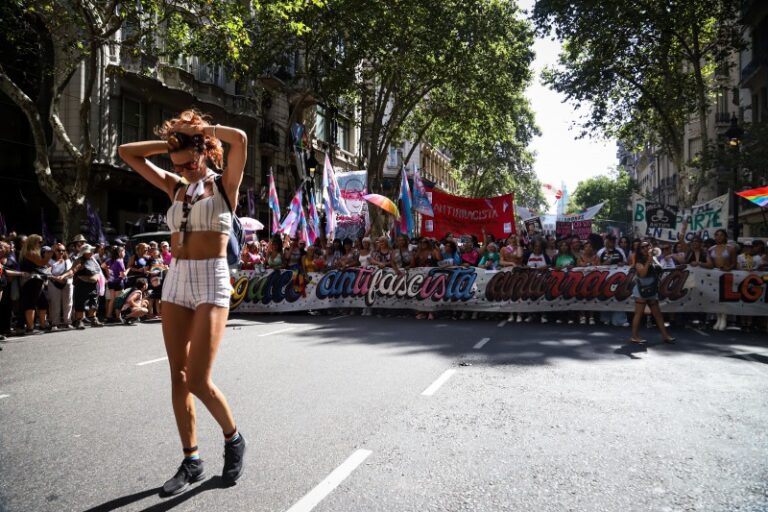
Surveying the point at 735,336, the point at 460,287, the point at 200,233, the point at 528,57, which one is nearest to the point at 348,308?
the point at 460,287

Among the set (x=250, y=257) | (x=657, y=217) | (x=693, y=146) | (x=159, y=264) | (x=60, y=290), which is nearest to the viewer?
(x=60, y=290)

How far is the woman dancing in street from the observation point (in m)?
3.29

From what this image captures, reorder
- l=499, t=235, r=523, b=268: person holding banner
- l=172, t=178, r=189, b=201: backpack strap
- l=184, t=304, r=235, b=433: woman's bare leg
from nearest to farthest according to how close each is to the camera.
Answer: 1. l=184, t=304, r=235, b=433: woman's bare leg
2. l=172, t=178, r=189, b=201: backpack strap
3. l=499, t=235, r=523, b=268: person holding banner

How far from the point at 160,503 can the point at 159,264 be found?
11.4 m

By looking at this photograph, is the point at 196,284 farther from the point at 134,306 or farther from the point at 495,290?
the point at 495,290

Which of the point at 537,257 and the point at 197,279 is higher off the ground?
the point at 537,257

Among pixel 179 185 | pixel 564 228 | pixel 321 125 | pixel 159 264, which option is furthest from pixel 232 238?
pixel 321 125

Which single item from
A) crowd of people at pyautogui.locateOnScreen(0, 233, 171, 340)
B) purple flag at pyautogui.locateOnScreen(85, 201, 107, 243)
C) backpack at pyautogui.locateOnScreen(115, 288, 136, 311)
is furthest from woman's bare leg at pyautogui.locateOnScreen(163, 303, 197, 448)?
purple flag at pyautogui.locateOnScreen(85, 201, 107, 243)

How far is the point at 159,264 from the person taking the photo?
13734mm

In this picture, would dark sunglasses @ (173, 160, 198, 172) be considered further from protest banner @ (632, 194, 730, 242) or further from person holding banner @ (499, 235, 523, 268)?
protest banner @ (632, 194, 730, 242)

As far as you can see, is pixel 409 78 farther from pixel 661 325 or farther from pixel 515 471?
pixel 515 471

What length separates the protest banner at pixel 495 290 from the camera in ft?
38.7

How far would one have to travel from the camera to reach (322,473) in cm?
358

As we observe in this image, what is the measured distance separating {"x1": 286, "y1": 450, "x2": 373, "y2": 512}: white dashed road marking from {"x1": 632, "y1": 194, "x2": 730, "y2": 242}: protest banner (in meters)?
15.1
